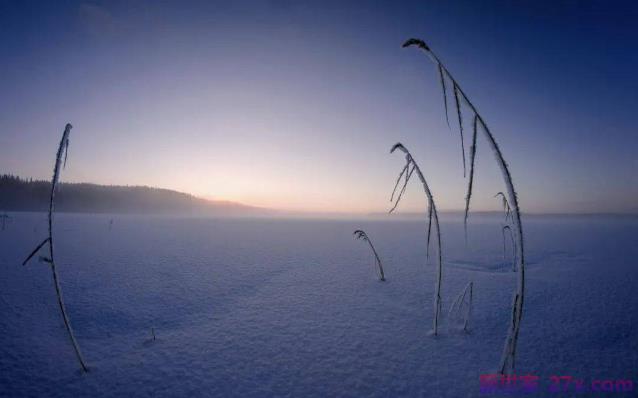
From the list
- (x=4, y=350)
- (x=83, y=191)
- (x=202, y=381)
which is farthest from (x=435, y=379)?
(x=83, y=191)

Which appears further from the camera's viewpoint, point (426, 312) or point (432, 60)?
point (426, 312)

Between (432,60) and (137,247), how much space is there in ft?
53.7

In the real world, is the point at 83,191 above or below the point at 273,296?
above

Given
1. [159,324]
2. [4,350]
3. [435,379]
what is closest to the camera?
[435,379]

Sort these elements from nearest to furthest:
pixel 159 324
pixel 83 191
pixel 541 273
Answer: pixel 159 324 → pixel 541 273 → pixel 83 191

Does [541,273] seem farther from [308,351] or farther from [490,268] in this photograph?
[308,351]

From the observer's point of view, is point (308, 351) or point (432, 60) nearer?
point (432, 60)

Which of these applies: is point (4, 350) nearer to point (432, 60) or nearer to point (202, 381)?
point (202, 381)

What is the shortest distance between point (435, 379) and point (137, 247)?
15.3 m

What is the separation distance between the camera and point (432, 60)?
70.1 inches

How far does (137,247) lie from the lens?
555 inches

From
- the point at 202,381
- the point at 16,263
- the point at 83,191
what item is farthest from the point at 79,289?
the point at 83,191

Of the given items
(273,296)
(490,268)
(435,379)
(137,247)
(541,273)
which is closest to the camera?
(435,379)

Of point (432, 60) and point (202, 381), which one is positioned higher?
point (432, 60)
